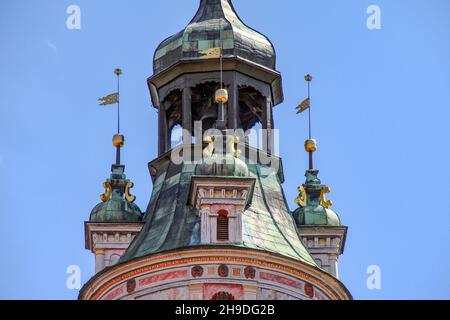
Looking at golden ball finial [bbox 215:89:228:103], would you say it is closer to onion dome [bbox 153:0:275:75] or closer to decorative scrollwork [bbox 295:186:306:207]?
onion dome [bbox 153:0:275:75]

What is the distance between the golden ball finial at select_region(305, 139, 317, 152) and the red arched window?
394 inches

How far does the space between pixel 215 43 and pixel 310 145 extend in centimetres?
541

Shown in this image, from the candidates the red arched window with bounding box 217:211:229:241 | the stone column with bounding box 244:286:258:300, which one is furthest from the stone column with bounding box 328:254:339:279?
the stone column with bounding box 244:286:258:300

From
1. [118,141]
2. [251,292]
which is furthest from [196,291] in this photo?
[118,141]

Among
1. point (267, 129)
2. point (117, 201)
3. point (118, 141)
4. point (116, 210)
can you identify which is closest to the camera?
point (116, 210)

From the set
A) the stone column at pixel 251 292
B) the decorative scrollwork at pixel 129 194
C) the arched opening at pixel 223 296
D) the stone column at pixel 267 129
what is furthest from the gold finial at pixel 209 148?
the arched opening at pixel 223 296

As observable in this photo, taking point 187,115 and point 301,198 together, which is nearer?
point 187,115

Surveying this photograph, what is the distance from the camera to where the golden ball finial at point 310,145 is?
116 meters

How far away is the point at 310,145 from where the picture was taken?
116 metres

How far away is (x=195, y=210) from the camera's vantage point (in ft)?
355

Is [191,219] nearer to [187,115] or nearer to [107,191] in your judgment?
[187,115]

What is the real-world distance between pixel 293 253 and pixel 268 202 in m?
4.02

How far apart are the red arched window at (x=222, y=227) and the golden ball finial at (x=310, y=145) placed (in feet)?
32.9

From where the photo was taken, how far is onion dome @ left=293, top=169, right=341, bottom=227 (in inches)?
4473
